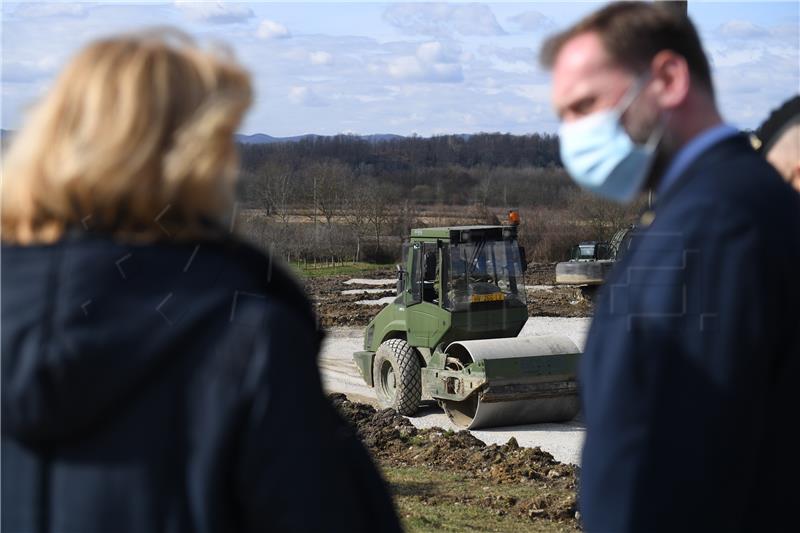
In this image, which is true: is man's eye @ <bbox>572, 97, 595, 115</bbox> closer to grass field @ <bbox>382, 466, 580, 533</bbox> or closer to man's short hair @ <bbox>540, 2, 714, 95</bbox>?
man's short hair @ <bbox>540, 2, 714, 95</bbox>

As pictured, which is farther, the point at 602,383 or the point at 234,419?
the point at 602,383

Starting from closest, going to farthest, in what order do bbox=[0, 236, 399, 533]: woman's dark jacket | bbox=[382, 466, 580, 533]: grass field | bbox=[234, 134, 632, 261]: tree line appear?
bbox=[0, 236, 399, 533]: woman's dark jacket < bbox=[382, 466, 580, 533]: grass field < bbox=[234, 134, 632, 261]: tree line

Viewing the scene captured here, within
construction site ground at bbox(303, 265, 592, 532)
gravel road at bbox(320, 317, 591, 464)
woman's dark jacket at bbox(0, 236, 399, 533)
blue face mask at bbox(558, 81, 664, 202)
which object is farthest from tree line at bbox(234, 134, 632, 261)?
woman's dark jacket at bbox(0, 236, 399, 533)

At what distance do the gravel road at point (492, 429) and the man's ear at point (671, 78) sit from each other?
146 inches

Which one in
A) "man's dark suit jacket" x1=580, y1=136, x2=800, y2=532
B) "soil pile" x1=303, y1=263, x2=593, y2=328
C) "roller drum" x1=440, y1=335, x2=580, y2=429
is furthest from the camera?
"soil pile" x1=303, y1=263, x2=593, y2=328

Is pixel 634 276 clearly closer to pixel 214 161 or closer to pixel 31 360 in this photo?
pixel 214 161

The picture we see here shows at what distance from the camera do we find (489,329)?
598 inches

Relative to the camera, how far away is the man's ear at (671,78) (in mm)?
2381

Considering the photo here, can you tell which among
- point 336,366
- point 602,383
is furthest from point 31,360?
point 336,366

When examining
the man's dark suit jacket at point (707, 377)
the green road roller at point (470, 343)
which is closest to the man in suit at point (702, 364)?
the man's dark suit jacket at point (707, 377)

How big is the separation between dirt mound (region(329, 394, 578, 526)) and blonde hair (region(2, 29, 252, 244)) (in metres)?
7.68

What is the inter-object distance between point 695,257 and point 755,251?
110 millimetres

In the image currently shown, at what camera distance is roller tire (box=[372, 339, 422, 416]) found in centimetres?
1526

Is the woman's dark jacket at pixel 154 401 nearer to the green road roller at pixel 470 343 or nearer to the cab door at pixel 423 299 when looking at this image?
the green road roller at pixel 470 343
